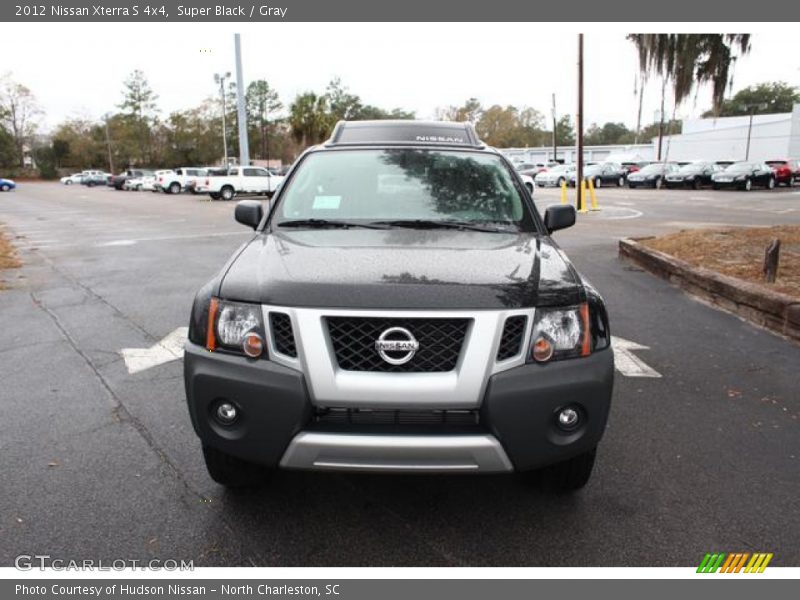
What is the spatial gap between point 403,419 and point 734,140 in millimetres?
63753

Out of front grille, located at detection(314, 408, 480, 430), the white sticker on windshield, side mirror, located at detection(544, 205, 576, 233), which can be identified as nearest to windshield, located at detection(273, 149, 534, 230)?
the white sticker on windshield

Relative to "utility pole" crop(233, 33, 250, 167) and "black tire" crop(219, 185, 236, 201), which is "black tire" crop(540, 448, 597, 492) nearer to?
"black tire" crop(219, 185, 236, 201)

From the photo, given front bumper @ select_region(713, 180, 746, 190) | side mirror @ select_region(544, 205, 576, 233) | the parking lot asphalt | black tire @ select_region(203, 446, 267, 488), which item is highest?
side mirror @ select_region(544, 205, 576, 233)

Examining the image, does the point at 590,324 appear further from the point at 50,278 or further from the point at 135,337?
the point at 50,278

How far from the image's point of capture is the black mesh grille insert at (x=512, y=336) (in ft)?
8.27

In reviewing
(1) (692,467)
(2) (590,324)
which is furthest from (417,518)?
(1) (692,467)

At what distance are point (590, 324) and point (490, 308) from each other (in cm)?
53

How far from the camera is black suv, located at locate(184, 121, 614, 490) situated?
2.43m

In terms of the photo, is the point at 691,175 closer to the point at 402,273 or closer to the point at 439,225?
the point at 439,225

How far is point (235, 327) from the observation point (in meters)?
2.63

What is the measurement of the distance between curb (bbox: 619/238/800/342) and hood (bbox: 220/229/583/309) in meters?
3.72

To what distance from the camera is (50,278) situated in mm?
9281

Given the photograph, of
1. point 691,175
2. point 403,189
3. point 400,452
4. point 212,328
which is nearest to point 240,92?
point 691,175

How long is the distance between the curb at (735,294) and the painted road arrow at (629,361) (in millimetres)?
1445
